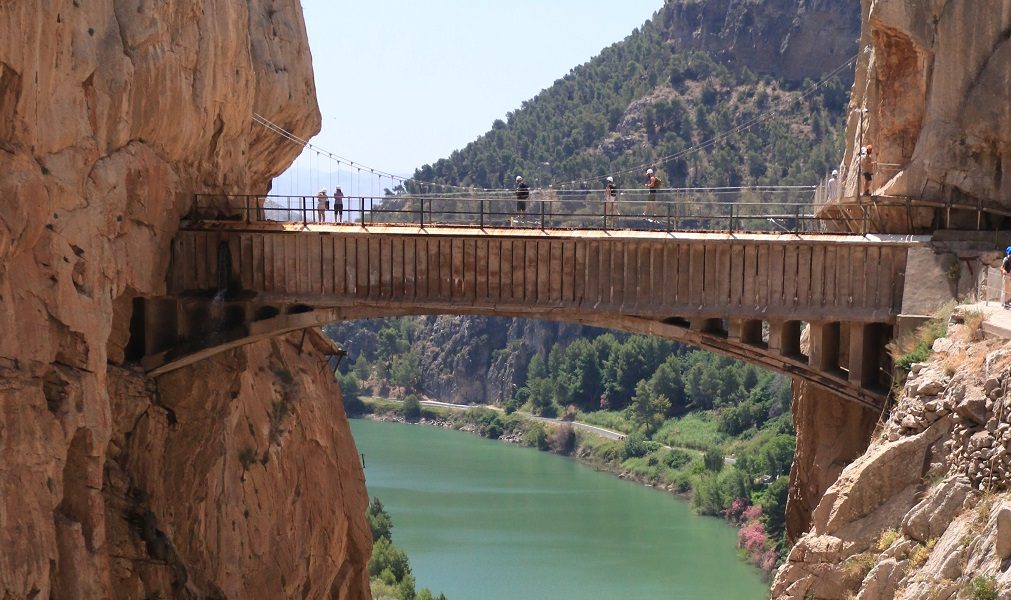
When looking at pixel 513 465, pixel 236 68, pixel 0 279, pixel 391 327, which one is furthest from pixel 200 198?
pixel 391 327

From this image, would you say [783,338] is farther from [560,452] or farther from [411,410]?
[411,410]

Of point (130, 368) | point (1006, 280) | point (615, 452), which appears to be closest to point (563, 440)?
point (615, 452)

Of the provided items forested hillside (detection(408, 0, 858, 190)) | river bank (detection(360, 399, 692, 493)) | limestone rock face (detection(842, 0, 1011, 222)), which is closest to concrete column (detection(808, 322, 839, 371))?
limestone rock face (detection(842, 0, 1011, 222))

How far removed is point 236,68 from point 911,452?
13.7 metres

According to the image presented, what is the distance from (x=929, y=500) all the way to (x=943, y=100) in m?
8.65

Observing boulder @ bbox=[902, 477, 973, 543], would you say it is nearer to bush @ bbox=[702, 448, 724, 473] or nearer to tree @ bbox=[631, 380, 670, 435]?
bush @ bbox=[702, 448, 724, 473]

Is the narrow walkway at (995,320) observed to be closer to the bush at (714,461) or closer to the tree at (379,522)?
the tree at (379,522)

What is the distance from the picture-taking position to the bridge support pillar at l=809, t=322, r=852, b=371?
23.9 m

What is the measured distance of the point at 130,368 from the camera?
25.2 m

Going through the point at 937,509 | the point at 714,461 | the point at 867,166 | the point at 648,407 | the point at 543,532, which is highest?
the point at 867,166

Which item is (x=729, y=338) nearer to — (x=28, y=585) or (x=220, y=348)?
(x=220, y=348)

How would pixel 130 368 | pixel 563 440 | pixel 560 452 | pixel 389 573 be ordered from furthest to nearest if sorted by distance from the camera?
pixel 563 440, pixel 560 452, pixel 389 573, pixel 130 368

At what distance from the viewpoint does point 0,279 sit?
19.5 metres

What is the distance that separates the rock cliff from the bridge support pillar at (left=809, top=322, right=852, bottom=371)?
6.66 ft
